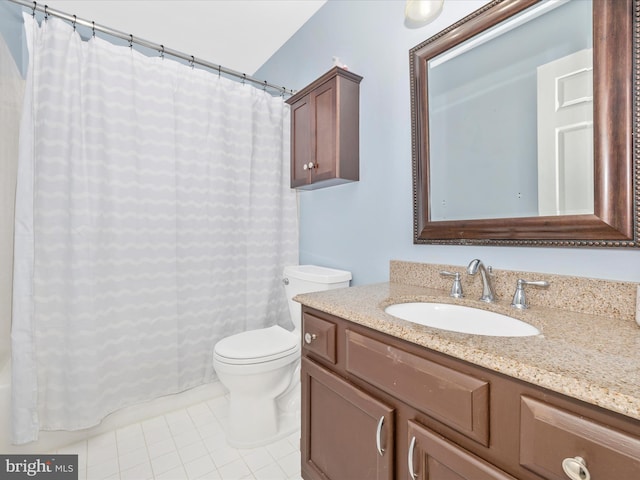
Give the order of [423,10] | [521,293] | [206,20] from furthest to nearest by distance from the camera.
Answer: [206,20], [423,10], [521,293]

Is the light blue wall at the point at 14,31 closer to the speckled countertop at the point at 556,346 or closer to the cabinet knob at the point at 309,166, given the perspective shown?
the cabinet knob at the point at 309,166

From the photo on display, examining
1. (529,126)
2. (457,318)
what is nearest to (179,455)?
(457,318)

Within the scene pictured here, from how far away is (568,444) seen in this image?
50cm

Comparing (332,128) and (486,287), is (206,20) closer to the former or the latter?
(332,128)

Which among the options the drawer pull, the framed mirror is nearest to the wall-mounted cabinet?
the framed mirror

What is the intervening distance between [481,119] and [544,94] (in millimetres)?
206

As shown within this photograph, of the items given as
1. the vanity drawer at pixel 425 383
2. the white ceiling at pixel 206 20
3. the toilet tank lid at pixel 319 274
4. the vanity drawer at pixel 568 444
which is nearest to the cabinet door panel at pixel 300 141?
the toilet tank lid at pixel 319 274

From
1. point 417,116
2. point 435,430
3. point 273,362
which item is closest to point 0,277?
point 273,362

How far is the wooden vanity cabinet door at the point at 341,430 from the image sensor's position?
2.77 feet

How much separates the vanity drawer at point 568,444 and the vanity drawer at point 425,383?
0.08m

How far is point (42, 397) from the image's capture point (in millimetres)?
1454

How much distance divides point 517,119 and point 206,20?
1.98 m

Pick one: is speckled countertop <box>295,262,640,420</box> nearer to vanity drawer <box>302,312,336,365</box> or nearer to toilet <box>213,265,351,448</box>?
vanity drawer <box>302,312,336,365</box>

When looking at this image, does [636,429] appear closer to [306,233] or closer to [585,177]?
[585,177]
